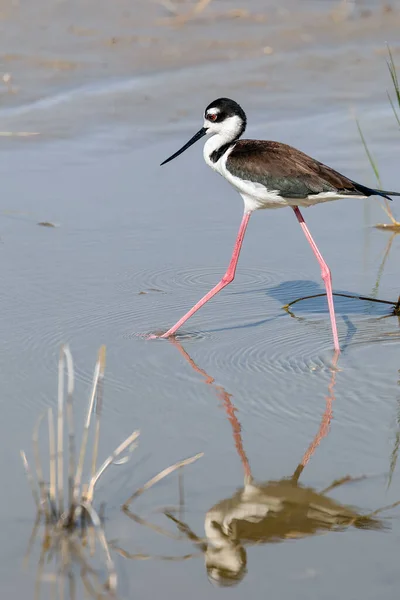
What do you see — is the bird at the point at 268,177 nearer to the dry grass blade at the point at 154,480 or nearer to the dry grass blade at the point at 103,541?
the dry grass blade at the point at 154,480

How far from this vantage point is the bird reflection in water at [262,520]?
124 inches

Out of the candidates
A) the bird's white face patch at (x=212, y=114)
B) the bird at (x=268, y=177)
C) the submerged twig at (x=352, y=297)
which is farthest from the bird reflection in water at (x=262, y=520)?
the bird's white face patch at (x=212, y=114)

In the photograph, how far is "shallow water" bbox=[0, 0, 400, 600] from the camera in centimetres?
333

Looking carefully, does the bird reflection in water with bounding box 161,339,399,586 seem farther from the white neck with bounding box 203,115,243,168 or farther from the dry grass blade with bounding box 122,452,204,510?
the white neck with bounding box 203,115,243,168

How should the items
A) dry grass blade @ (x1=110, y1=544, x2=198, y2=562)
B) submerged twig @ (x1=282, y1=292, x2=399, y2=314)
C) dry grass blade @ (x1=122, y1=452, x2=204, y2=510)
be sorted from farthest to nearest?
submerged twig @ (x1=282, y1=292, x2=399, y2=314) < dry grass blade @ (x1=122, y1=452, x2=204, y2=510) < dry grass blade @ (x1=110, y1=544, x2=198, y2=562)

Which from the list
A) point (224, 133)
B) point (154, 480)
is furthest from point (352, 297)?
point (154, 480)

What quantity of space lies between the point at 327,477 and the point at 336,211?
11.0 ft

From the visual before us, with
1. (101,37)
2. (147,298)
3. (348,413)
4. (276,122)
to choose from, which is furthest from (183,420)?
(101,37)

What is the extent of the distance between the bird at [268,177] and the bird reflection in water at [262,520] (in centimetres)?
133

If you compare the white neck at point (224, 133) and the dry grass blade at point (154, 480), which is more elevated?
the white neck at point (224, 133)

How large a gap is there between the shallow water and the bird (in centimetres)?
24

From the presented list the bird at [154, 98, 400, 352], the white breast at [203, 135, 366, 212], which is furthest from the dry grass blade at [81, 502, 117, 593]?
the white breast at [203, 135, 366, 212]

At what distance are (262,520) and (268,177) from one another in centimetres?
210

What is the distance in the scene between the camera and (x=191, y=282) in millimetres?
5621
